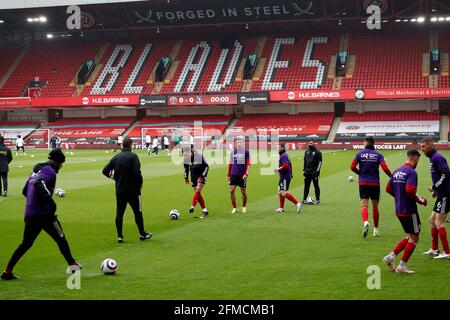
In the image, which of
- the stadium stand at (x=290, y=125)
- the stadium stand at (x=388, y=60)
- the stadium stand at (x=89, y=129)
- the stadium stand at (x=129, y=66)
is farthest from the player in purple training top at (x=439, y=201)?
the stadium stand at (x=129, y=66)

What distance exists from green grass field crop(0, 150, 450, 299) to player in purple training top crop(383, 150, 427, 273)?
0.28 meters

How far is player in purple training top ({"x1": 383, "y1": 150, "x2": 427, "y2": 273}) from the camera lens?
10477 millimetres

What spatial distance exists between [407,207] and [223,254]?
12.2ft

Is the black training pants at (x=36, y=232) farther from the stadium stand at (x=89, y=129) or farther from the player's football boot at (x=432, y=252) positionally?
the stadium stand at (x=89, y=129)

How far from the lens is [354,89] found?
61031 millimetres

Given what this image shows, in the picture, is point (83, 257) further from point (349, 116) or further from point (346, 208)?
point (349, 116)

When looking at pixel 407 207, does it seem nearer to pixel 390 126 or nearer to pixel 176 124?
pixel 390 126

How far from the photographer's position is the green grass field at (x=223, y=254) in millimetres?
9375

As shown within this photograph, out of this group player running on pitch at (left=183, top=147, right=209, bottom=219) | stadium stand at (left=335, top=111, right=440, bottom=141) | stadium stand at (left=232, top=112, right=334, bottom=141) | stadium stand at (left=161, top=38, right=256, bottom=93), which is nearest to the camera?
player running on pitch at (left=183, top=147, right=209, bottom=219)

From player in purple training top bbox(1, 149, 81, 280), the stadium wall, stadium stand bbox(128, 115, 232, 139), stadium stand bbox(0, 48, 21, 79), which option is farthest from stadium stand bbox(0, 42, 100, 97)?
player in purple training top bbox(1, 149, 81, 280)

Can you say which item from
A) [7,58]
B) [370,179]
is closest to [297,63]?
[7,58]

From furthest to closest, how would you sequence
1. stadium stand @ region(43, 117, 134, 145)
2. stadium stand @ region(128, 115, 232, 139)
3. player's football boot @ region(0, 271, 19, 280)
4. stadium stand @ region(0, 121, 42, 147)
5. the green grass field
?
stadium stand @ region(0, 121, 42, 147) < stadium stand @ region(43, 117, 134, 145) < stadium stand @ region(128, 115, 232, 139) < player's football boot @ region(0, 271, 19, 280) < the green grass field

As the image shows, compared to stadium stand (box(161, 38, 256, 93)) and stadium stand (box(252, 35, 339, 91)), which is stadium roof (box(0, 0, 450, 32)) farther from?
stadium stand (box(161, 38, 256, 93))

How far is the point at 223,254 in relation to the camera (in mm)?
12352
